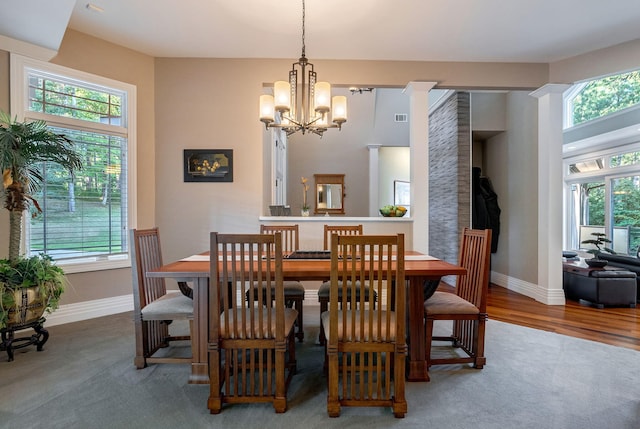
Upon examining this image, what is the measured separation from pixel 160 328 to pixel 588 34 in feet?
16.6

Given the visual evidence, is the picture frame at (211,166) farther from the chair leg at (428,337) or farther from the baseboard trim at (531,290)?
the baseboard trim at (531,290)

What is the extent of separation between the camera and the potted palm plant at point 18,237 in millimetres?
2477

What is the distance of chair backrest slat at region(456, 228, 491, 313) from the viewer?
7.75 ft

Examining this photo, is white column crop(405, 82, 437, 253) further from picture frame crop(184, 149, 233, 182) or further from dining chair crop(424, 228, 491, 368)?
picture frame crop(184, 149, 233, 182)

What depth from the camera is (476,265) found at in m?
2.50

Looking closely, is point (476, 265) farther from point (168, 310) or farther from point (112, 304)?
point (112, 304)

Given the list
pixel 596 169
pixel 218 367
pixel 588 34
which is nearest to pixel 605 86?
pixel 596 169

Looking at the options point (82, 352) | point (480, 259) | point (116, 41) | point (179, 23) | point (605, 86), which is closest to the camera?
point (480, 259)

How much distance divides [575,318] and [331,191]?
5636 mm

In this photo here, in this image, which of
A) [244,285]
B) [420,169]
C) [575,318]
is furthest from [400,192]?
[244,285]

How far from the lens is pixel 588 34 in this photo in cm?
345

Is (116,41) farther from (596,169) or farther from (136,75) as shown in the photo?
(596,169)

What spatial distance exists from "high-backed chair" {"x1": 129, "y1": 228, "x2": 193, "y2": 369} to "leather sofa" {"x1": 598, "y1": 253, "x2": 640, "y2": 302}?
506 cm

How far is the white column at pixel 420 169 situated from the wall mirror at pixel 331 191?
4.30 metres
